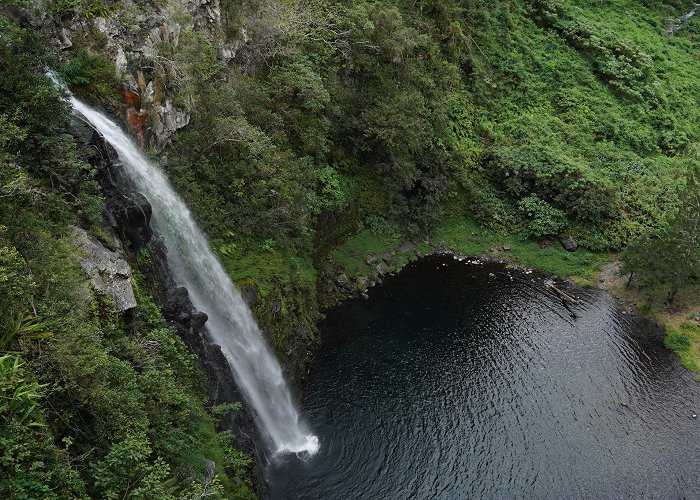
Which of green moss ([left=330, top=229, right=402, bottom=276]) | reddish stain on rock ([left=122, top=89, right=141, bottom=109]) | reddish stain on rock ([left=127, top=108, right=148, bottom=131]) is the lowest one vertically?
green moss ([left=330, top=229, right=402, bottom=276])

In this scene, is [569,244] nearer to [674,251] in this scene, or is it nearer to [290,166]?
[674,251]

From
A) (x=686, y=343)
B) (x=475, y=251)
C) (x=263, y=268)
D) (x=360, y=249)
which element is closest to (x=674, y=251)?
(x=686, y=343)

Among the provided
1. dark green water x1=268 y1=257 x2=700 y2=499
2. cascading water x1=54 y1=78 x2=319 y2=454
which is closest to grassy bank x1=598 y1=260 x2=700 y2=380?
dark green water x1=268 y1=257 x2=700 y2=499

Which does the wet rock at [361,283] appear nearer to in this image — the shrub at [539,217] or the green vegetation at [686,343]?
the shrub at [539,217]

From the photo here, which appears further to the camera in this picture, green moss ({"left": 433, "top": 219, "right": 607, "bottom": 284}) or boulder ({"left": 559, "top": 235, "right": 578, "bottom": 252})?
boulder ({"left": 559, "top": 235, "right": 578, "bottom": 252})

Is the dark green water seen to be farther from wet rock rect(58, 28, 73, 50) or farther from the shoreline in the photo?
wet rock rect(58, 28, 73, 50)

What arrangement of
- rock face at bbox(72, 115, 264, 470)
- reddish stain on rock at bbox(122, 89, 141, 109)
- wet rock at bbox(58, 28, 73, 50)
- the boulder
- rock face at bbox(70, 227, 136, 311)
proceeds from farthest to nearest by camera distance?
the boulder
reddish stain on rock at bbox(122, 89, 141, 109)
wet rock at bbox(58, 28, 73, 50)
rock face at bbox(72, 115, 264, 470)
rock face at bbox(70, 227, 136, 311)
